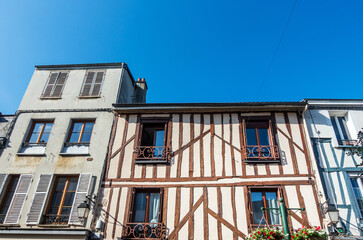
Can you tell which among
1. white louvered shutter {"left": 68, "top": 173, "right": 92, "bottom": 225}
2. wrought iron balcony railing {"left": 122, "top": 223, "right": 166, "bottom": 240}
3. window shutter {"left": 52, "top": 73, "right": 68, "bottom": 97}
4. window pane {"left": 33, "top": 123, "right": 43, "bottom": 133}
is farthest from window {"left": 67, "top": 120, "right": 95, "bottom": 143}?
wrought iron balcony railing {"left": 122, "top": 223, "right": 166, "bottom": 240}

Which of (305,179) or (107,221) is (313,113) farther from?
(107,221)

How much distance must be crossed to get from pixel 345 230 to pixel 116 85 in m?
8.04

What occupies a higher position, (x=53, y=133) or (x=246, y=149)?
(x=53, y=133)

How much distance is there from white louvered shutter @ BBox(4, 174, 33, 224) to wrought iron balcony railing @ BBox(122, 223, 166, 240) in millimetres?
3019

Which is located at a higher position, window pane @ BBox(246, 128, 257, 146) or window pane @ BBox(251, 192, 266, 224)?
window pane @ BBox(246, 128, 257, 146)

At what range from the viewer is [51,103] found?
10078 mm

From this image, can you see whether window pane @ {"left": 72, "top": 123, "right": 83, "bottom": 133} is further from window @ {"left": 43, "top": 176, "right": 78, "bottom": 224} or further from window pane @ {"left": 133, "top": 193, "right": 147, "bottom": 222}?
window pane @ {"left": 133, "top": 193, "right": 147, "bottom": 222}

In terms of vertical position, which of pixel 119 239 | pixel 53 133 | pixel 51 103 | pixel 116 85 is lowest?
pixel 119 239

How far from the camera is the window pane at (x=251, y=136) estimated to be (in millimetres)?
8780

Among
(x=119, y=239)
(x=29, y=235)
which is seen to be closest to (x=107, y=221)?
(x=119, y=239)

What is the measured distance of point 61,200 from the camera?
8.11 m

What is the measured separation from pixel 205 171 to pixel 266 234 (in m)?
2.29

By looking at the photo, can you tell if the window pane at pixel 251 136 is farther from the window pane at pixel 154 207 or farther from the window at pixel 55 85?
the window at pixel 55 85

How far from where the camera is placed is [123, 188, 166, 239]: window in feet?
24.3
